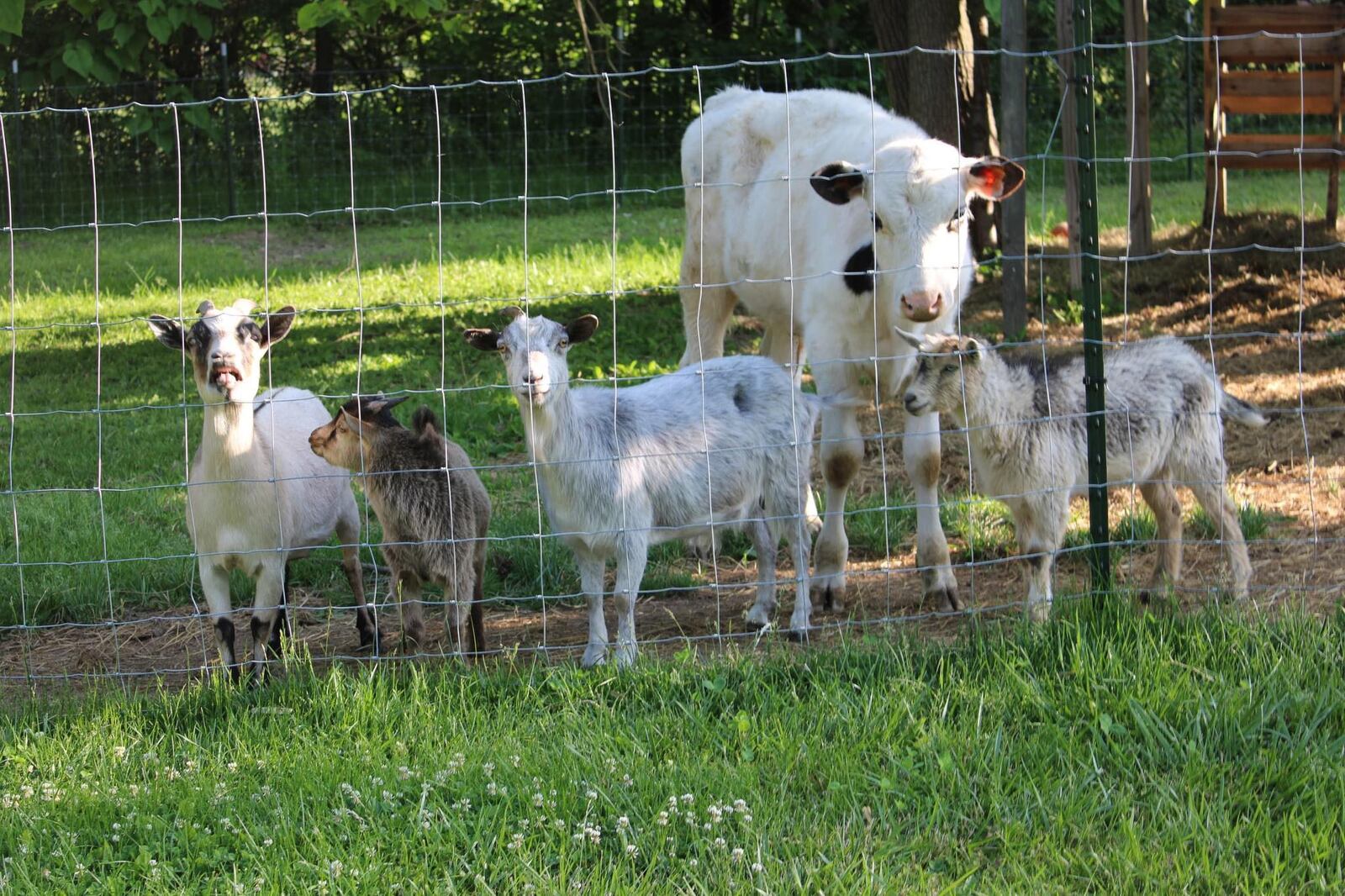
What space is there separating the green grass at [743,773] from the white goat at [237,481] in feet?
2.35

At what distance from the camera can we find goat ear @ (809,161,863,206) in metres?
5.97

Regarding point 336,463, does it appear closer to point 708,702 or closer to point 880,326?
point 708,702

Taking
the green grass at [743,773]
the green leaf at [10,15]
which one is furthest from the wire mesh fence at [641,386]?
the green leaf at [10,15]

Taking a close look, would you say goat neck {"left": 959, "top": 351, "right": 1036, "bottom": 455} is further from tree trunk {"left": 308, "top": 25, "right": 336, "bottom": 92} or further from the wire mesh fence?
tree trunk {"left": 308, "top": 25, "right": 336, "bottom": 92}

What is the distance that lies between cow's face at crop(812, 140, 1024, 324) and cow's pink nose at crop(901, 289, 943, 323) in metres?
0.11

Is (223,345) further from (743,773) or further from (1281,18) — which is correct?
(1281,18)

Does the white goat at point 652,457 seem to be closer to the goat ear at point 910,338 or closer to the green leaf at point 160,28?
the goat ear at point 910,338

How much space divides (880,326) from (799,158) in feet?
4.64

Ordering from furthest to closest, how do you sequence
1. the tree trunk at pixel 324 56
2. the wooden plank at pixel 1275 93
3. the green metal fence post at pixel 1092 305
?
the tree trunk at pixel 324 56 < the wooden plank at pixel 1275 93 < the green metal fence post at pixel 1092 305

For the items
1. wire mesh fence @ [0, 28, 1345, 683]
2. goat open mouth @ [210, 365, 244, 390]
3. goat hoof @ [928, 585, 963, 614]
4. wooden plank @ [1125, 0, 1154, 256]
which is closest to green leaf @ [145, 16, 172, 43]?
wire mesh fence @ [0, 28, 1345, 683]

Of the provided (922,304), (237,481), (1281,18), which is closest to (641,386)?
(922,304)

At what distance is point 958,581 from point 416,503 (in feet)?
8.41

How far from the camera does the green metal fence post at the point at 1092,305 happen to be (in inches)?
201

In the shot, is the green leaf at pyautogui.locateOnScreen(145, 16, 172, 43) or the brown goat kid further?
the green leaf at pyautogui.locateOnScreen(145, 16, 172, 43)
